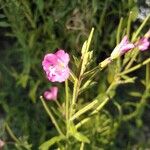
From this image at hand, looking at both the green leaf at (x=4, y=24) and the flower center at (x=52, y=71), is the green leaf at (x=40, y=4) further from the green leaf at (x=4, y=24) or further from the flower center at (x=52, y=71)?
the flower center at (x=52, y=71)

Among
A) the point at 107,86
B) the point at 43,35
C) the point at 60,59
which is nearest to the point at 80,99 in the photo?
the point at 107,86

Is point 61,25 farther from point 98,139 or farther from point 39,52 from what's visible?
point 98,139

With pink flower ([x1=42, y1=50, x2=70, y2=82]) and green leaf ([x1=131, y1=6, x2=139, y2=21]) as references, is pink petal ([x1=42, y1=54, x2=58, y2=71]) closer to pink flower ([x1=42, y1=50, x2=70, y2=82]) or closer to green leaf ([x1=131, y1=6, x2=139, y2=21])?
pink flower ([x1=42, y1=50, x2=70, y2=82])

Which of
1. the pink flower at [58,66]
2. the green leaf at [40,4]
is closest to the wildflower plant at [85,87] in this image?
the pink flower at [58,66]

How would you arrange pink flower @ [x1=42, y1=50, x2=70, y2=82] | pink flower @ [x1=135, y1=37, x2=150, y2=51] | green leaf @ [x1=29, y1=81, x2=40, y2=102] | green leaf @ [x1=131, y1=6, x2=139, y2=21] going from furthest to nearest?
green leaf @ [x1=29, y1=81, x2=40, y2=102], green leaf @ [x1=131, y1=6, x2=139, y2=21], pink flower @ [x1=135, y1=37, x2=150, y2=51], pink flower @ [x1=42, y1=50, x2=70, y2=82]

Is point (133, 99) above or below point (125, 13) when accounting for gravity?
below

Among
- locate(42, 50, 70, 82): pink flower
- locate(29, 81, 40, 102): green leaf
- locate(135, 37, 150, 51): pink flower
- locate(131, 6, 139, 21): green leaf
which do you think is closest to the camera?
locate(42, 50, 70, 82): pink flower

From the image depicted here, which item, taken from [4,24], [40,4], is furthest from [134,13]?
[4,24]

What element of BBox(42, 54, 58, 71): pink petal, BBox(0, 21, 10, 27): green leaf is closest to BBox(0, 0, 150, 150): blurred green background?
BBox(0, 21, 10, 27): green leaf

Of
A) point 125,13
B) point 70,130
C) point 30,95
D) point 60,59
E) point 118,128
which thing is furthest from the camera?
point 118,128

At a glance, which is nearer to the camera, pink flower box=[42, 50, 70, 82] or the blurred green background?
pink flower box=[42, 50, 70, 82]
